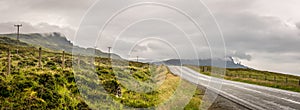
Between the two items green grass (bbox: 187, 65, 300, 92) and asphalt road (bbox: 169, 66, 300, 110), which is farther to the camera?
green grass (bbox: 187, 65, 300, 92)

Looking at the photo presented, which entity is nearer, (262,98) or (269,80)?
(262,98)

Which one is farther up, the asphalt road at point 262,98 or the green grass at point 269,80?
the asphalt road at point 262,98

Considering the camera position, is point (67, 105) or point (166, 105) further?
point (166, 105)

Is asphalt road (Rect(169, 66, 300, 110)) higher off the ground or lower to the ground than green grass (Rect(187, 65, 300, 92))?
higher

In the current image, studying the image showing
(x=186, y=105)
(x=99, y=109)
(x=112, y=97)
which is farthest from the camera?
(x=186, y=105)

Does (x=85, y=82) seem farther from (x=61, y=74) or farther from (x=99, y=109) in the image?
(x=99, y=109)

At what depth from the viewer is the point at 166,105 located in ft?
55.3

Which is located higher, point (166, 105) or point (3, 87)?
point (3, 87)

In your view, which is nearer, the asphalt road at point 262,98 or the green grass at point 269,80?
the asphalt road at point 262,98

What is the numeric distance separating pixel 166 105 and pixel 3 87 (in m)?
8.12

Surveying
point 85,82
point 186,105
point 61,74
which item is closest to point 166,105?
point 186,105

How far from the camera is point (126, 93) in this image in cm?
1691

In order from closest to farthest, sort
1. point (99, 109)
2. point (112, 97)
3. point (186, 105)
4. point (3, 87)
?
point (3, 87) → point (99, 109) → point (112, 97) → point (186, 105)

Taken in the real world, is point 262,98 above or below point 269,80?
above
